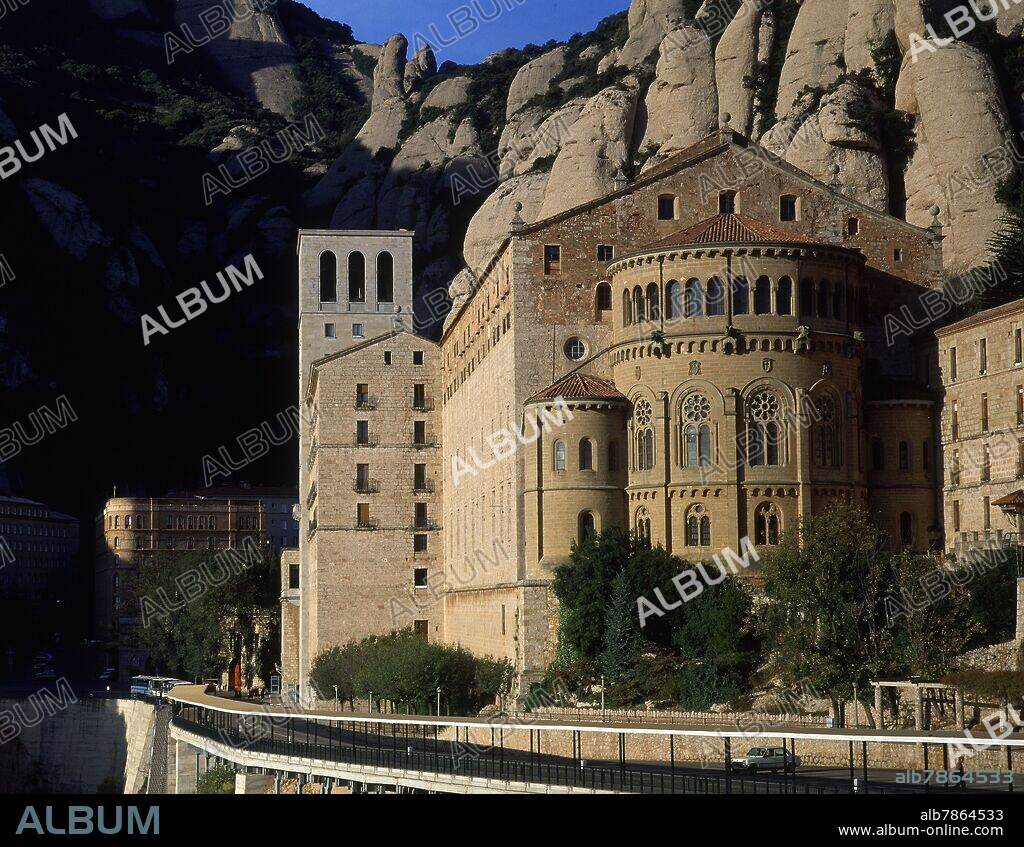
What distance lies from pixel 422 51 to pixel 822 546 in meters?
139

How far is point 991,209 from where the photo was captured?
8612 centimetres

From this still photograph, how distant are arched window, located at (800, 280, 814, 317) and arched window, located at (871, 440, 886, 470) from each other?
6331 mm

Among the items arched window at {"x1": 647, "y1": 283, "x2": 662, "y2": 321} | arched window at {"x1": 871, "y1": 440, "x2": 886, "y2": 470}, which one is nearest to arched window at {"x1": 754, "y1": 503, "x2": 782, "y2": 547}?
arched window at {"x1": 871, "y1": 440, "x2": 886, "y2": 470}

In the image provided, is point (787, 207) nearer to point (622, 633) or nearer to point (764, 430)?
point (764, 430)

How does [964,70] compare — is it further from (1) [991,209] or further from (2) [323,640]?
(2) [323,640]

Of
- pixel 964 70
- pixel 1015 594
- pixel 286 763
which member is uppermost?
pixel 964 70

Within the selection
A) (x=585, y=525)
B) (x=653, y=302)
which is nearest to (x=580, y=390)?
(x=653, y=302)

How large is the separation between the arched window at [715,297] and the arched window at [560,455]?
7.69 metres

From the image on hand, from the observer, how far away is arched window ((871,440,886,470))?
221ft

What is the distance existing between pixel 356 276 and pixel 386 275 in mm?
2030

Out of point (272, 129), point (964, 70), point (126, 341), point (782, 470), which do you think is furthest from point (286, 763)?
point (272, 129)

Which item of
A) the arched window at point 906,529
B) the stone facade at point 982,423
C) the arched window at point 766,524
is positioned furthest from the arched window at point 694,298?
the arched window at point 906,529

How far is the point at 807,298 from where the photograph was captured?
213ft

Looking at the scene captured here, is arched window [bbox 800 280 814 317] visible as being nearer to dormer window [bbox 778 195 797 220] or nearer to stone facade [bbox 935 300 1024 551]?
stone facade [bbox 935 300 1024 551]
